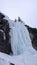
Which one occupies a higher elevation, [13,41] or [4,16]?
[4,16]

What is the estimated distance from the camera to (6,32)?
11.7 m

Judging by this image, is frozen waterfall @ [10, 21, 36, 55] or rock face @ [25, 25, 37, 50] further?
rock face @ [25, 25, 37, 50]

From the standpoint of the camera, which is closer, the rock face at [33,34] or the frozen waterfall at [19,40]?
the frozen waterfall at [19,40]

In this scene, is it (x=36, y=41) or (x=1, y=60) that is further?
(x=36, y=41)

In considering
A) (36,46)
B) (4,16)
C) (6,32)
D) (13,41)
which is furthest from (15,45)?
(36,46)

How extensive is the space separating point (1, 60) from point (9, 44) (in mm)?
5553

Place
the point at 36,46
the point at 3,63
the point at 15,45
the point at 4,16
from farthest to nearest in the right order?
1. the point at 36,46
2. the point at 4,16
3. the point at 15,45
4. the point at 3,63

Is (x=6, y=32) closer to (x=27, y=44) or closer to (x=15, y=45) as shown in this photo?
(x=15, y=45)

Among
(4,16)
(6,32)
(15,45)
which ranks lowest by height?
(15,45)

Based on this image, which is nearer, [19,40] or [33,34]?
[19,40]

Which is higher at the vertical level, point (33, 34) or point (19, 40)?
point (19, 40)

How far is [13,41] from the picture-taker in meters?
11.6

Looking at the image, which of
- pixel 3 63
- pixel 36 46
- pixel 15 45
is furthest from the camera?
pixel 36 46

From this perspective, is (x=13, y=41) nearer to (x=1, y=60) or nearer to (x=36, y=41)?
(x=36, y=41)
